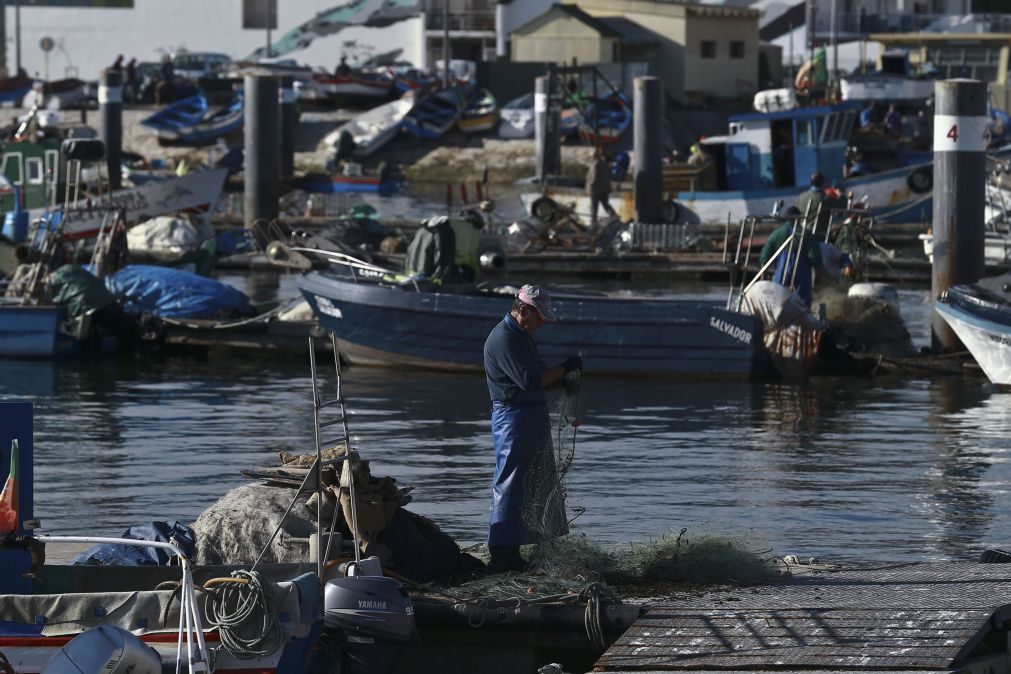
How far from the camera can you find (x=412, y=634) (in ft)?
26.3

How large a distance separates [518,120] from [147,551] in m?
44.2

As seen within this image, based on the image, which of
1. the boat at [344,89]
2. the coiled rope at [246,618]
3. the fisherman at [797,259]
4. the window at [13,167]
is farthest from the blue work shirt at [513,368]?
the boat at [344,89]

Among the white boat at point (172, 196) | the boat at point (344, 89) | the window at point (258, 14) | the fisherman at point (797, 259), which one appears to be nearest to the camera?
the fisherman at point (797, 259)

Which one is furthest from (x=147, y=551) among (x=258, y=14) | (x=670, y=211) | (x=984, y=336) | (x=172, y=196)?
(x=258, y=14)

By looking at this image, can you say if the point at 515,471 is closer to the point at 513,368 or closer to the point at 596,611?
the point at 513,368

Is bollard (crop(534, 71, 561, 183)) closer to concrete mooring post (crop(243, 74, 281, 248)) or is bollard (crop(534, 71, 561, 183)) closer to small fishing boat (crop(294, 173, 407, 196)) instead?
concrete mooring post (crop(243, 74, 281, 248))

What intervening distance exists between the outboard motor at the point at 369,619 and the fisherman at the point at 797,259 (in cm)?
1103

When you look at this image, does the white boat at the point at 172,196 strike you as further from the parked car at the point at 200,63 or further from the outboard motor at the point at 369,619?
the parked car at the point at 200,63

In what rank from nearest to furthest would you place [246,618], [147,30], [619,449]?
1. [246,618]
2. [619,449]
3. [147,30]

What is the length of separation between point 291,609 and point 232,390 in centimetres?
1096

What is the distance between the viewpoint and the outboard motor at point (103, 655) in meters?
7.02

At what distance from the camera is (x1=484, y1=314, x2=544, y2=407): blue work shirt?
879 cm

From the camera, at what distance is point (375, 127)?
52.0 meters

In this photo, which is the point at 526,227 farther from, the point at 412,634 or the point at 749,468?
the point at 412,634
